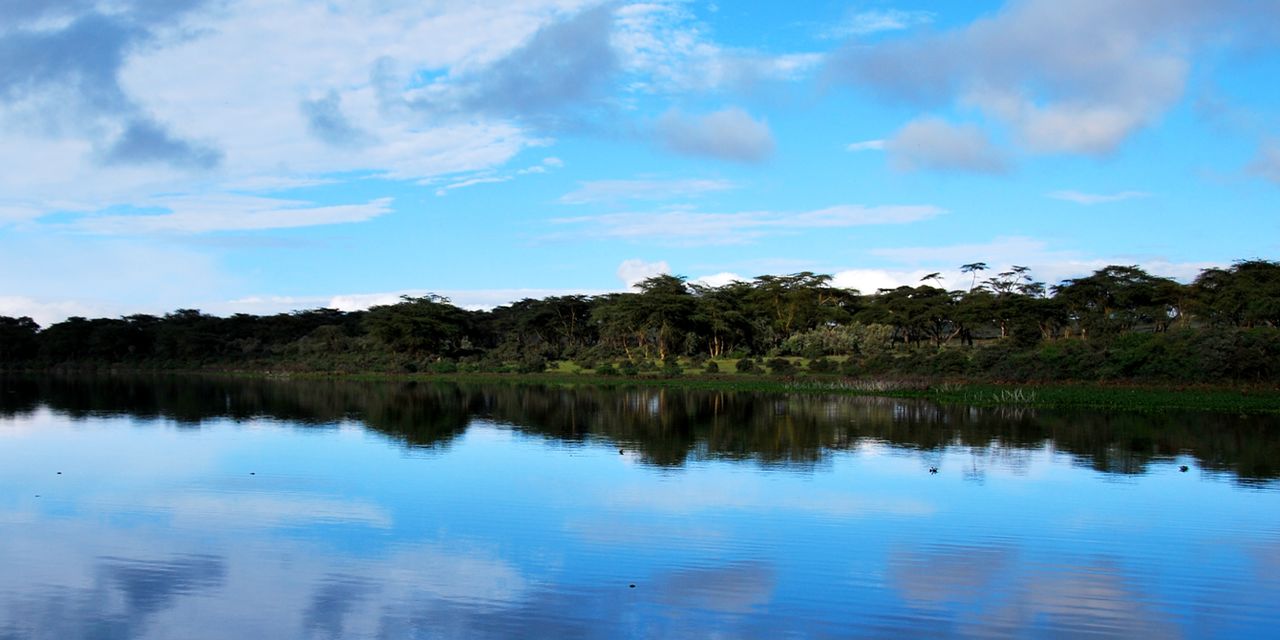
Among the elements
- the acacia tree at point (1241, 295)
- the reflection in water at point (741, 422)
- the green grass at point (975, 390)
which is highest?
the acacia tree at point (1241, 295)

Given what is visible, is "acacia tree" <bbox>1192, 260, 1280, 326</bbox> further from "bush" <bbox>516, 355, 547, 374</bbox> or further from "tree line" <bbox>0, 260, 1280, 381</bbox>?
"bush" <bbox>516, 355, 547, 374</bbox>

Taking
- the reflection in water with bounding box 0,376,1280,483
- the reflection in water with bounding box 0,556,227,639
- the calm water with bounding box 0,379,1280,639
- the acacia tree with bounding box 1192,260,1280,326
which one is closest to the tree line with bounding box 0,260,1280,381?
the acacia tree with bounding box 1192,260,1280,326

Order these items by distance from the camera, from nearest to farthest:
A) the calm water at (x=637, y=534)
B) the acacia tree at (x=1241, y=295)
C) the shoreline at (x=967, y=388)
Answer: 1. the calm water at (x=637, y=534)
2. the shoreline at (x=967, y=388)
3. the acacia tree at (x=1241, y=295)

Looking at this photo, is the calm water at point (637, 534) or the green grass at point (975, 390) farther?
the green grass at point (975, 390)

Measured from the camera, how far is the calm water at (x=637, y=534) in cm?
885

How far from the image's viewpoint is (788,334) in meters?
66.5

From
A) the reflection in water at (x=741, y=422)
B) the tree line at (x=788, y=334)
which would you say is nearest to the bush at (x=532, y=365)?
the tree line at (x=788, y=334)

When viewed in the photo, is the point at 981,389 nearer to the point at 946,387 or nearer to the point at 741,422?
the point at 946,387

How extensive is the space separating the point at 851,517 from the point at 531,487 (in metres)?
5.27

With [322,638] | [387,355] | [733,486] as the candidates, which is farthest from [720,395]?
[322,638]

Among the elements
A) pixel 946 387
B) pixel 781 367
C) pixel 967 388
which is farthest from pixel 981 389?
pixel 781 367

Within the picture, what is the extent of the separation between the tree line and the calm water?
1762cm

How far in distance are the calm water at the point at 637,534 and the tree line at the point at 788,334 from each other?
17.6 m

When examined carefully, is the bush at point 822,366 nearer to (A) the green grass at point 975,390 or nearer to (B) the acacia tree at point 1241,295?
(A) the green grass at point 975,390
